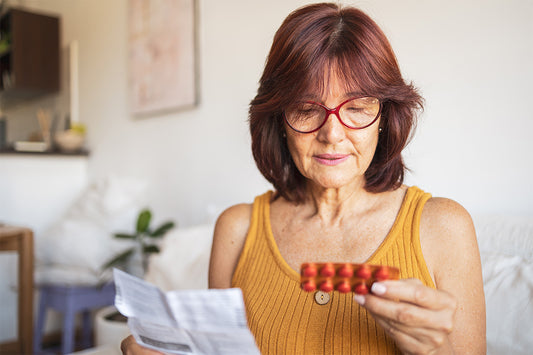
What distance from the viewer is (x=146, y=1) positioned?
8.80 feet

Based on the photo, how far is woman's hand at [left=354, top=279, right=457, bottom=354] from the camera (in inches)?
22.0

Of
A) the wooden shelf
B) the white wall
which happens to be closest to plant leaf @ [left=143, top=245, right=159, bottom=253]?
the white wall

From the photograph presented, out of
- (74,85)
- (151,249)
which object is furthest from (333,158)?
(74,85)

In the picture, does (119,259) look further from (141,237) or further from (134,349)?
(134,349)

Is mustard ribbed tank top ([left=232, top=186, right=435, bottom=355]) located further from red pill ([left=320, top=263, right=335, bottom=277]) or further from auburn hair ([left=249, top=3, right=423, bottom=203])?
red pill ([left=320, top=263, right=335, bottom=277])

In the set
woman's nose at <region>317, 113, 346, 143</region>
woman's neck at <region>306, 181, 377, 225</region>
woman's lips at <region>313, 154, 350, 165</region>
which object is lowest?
woman's neck at <region>306, 181, 377, 225</region>

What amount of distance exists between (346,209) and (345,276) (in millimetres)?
409

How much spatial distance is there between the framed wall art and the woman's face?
60.3 inches

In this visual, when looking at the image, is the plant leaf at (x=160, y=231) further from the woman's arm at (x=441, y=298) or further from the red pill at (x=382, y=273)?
the red pill at (x=382, y=273)

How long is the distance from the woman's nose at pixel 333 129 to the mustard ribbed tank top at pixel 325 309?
7.6 inches

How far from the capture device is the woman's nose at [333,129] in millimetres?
837

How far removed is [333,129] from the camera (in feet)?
2.74

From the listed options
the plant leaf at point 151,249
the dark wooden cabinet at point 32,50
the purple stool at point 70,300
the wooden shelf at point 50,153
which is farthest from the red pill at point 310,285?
the dark wooden cabinet at point 32,50

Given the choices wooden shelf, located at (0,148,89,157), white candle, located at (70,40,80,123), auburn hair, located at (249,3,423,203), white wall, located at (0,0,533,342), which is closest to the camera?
auburn hair, located at (249,3,423,203)
